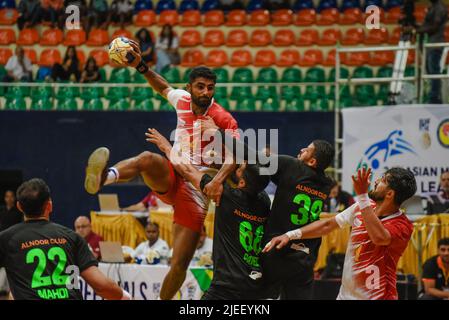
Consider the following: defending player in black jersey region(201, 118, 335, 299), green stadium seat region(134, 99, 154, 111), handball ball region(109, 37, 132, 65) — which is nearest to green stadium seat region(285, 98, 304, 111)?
green stadium seat region(134, 99, 154, 111)

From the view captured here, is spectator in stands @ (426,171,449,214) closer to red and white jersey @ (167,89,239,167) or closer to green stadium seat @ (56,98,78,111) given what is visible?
red and white jersey @ (167,89,239,167)

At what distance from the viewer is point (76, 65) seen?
1939cm

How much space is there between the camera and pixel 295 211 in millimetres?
8211

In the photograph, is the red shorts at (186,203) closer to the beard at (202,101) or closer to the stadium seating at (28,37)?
the beard at (202,101)

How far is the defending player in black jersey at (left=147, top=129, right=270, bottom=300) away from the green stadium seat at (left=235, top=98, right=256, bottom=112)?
10.4 m

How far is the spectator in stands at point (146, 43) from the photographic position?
19562 mm

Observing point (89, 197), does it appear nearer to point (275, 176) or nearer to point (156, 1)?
point (156, 1)

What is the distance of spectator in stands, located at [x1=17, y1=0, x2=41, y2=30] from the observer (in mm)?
20797

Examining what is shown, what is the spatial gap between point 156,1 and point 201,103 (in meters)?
13.6

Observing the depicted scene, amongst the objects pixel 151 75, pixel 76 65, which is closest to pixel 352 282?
pixel 151 75

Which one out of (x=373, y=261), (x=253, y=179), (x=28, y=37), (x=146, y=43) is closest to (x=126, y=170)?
(x=253, y=179)

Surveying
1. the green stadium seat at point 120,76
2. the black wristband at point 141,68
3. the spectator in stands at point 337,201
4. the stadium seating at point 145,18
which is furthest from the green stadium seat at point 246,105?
the black wristband at point 141,68

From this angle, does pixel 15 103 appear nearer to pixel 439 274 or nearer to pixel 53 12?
pixel 53 12

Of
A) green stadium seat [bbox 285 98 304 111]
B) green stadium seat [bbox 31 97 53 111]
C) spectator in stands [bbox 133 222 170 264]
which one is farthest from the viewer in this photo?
green stadium seat [bbox 31 97 53 111]
